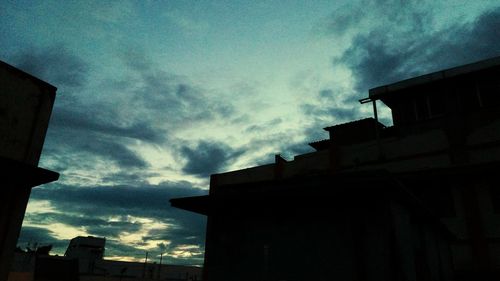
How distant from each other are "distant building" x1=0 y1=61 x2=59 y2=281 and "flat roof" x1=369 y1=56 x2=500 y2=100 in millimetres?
18157

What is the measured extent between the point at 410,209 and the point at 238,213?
4.86 meters

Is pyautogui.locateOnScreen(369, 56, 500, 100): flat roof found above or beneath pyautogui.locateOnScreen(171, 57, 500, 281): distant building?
above

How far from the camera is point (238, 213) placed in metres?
10.5

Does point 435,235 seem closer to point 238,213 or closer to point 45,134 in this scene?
point 238,213

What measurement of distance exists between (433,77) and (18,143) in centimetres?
2070

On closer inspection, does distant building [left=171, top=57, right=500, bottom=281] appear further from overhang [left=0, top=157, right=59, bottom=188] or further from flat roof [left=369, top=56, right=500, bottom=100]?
overhang [left=0, top=157, right=59, bottom=188]

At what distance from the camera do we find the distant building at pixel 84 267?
111ft

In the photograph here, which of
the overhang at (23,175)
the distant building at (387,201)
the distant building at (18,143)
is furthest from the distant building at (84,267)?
the overhang at (23,175)

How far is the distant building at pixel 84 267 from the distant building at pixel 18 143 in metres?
25.8

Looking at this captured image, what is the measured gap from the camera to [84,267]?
161 feet

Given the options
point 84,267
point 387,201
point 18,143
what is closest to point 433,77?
Result: point 387,201

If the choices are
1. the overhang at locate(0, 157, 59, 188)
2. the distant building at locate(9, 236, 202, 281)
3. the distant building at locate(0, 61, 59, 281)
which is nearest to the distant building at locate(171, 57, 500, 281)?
the overhang at locate(0, 157, 59, 188)

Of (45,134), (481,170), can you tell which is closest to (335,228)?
(45,134)

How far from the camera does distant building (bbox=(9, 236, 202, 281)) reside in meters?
33.8
